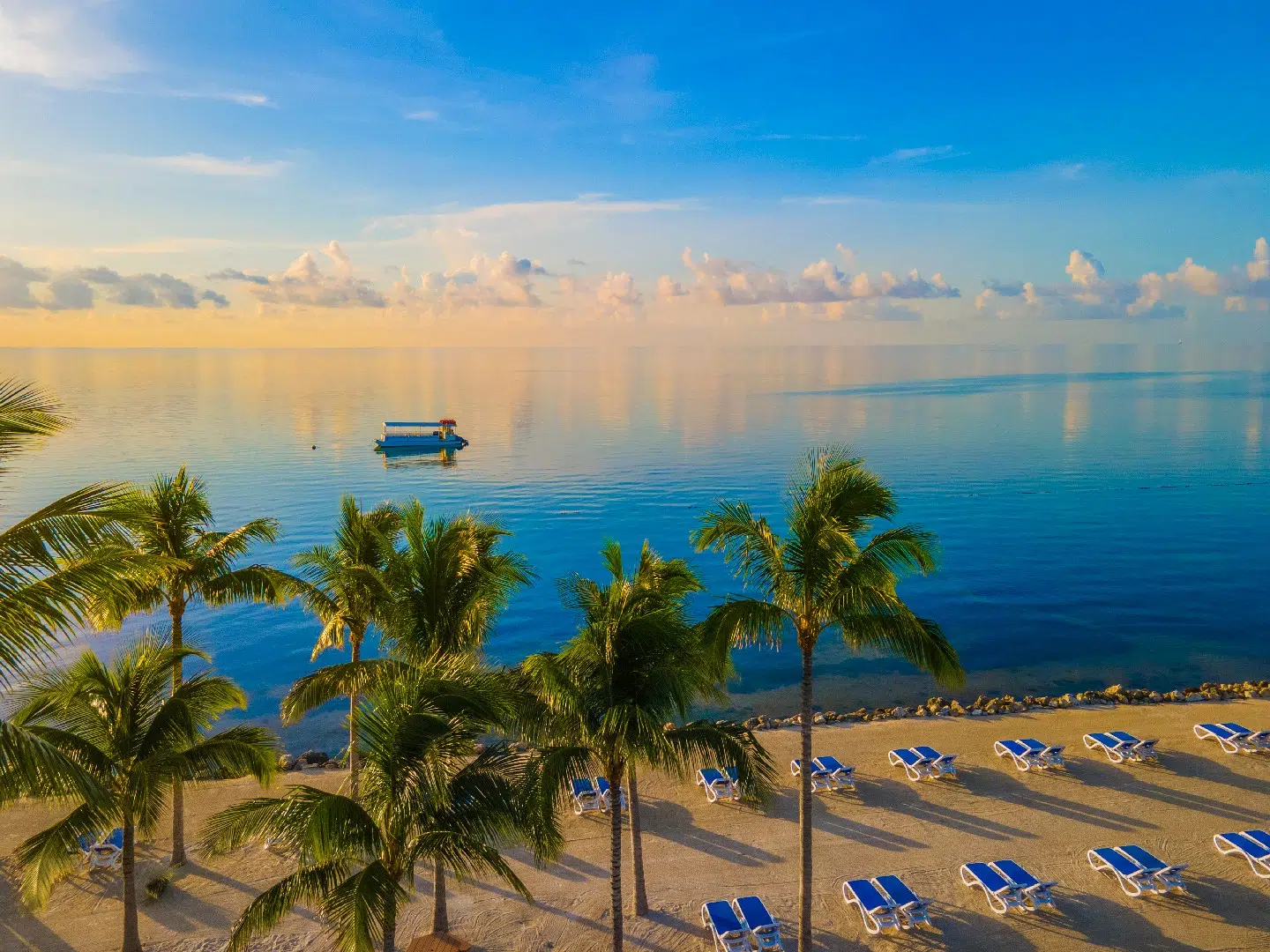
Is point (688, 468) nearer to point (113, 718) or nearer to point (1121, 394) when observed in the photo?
point (113, 718)

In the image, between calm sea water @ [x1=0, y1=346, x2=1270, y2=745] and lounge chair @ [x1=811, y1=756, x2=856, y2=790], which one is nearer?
lounge chair @ [x1=811, y1=756, x2=856, y2=790]

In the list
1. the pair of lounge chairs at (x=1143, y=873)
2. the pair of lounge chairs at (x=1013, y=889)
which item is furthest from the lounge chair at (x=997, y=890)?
the pair of lounge chairs at (x=1143, y=873)

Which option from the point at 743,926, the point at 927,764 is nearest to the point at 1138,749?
the point at 927,764

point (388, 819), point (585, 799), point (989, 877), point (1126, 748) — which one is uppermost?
point (388, 819)

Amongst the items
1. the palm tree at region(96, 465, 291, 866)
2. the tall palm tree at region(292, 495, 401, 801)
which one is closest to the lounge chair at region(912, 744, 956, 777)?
the tall palm tree at region(292, 495, 401, 801)

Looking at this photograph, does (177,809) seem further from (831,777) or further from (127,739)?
(831,777)

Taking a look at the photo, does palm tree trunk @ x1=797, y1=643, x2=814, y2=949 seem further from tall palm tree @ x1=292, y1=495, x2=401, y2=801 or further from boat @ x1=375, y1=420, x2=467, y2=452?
boat @ x1=375, y1=420, x2=467, y2=452
